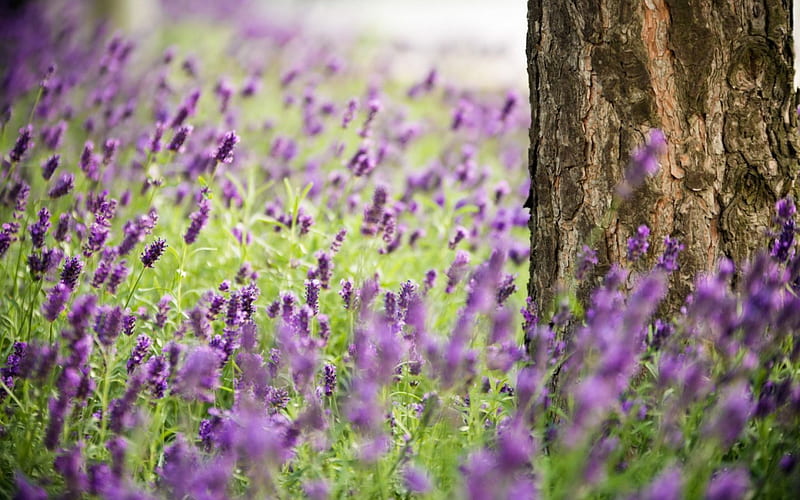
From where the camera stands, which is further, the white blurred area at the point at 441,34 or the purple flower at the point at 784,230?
the white blurred area at the point at 441,34

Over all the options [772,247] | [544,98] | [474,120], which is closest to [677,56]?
[544,98]

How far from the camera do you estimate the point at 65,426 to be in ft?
7.29

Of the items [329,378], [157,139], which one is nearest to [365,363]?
[329,378]

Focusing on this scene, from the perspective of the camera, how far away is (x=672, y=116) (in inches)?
101

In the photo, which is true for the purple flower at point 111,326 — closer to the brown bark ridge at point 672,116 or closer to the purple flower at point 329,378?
the purple flower at point 329,378

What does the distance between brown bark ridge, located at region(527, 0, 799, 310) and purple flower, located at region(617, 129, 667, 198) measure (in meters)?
0.02

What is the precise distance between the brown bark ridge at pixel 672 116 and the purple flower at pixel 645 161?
0.08 ft

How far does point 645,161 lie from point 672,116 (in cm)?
38

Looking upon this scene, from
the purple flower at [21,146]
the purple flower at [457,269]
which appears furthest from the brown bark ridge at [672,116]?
the purple flower at [21,146]

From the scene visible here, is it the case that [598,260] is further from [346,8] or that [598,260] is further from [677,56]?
[346,8]

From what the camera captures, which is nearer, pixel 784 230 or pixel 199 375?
pixel 199 375

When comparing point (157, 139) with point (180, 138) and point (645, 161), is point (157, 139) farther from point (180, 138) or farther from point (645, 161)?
point (645, 161)

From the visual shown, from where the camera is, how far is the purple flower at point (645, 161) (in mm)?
2275

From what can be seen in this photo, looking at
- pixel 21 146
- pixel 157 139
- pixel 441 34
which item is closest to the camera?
pixel 21 146
